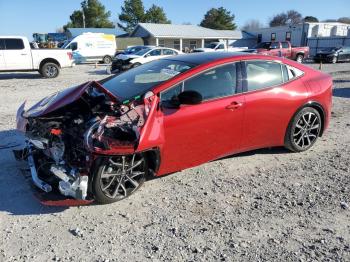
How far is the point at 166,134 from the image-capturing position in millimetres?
4098

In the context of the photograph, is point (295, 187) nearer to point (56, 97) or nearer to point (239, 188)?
point (239, 188)

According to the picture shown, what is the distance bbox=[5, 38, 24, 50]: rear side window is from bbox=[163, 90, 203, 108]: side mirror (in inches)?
558

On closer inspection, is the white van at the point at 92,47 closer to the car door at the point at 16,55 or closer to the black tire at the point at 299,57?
the car door at the point at 16,55

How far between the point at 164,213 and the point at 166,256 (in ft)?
2.47

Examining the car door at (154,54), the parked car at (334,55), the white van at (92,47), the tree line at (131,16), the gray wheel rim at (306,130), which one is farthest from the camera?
the tree line at (131,16)

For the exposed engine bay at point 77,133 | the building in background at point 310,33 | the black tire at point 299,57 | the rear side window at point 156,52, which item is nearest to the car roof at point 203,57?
the exposed engine bay at point 77,133

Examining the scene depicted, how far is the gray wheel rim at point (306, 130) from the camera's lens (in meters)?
5.45

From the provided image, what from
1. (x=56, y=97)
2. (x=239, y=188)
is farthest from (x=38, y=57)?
(x=239, y=188)

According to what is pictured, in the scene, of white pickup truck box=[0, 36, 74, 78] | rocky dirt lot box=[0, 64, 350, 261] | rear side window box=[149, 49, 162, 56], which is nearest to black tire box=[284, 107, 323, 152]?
rocky dirt lot box=[0, 64, 350, 261]

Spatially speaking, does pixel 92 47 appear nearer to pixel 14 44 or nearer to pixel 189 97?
pixel 14 44

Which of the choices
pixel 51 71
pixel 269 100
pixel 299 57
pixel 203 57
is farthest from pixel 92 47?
pixel 269 100

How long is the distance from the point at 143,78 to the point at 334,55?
2675 centimetres

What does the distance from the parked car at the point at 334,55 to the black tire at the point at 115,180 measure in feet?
Result: 88.3

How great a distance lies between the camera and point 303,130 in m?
5.53
